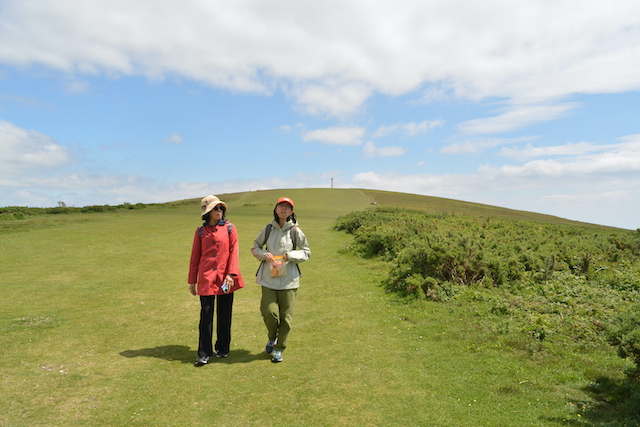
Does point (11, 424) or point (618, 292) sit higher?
point (618, 292)

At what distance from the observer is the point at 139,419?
493 cm

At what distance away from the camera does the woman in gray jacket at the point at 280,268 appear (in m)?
6.76

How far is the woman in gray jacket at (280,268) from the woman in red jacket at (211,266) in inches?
18.2

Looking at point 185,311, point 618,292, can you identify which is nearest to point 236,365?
point 185,311

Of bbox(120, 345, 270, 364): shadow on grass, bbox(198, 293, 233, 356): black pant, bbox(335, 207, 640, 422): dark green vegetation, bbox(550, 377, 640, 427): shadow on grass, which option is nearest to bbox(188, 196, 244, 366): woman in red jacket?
bbox(198, 293, 233, 356): black pant

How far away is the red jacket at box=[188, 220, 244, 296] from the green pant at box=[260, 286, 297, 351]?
0.56 m

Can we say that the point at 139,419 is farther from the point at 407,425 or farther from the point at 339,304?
the point at 339,304

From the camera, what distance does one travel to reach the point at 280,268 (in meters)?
6.73

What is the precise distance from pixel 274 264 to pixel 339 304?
4421mm

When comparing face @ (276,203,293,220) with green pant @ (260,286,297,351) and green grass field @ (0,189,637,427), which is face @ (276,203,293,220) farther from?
green grass field @ (0,189,637,427)

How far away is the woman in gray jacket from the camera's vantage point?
6762mm

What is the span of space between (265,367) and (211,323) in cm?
117

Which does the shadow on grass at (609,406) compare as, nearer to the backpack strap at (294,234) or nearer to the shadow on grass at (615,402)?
the shadow on grass at (615,402)

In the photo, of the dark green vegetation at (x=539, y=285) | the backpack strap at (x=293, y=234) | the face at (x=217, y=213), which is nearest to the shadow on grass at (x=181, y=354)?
the backpack strap at (x=293, y=234)
